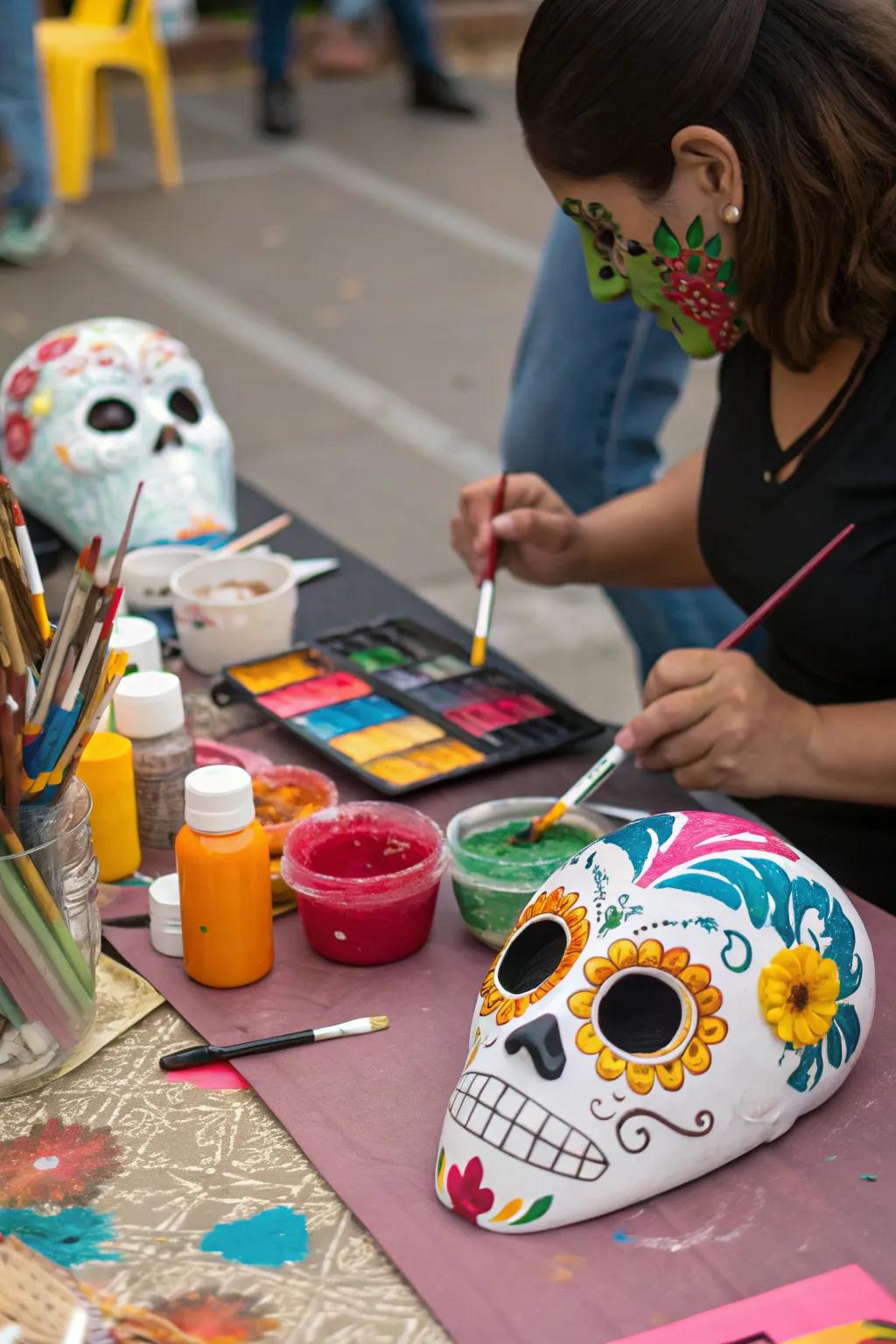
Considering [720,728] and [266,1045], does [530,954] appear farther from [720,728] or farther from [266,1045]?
[720,728]

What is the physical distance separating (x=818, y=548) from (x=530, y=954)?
58 cm

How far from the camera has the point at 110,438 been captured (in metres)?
1.70

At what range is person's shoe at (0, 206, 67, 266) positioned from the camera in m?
4.96

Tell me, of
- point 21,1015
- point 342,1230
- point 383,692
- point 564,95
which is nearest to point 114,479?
point 383,692

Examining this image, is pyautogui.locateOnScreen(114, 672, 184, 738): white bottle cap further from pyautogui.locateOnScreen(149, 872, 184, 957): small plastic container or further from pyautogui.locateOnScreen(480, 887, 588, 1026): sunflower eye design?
pyautogui.locateOnScreen(480, 887, 588, 1026): sunflower eye design

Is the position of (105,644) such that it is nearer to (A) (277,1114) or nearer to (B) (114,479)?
(A) (277,1114)

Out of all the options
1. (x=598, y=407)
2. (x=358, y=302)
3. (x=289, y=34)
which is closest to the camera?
(x=598, y=407)

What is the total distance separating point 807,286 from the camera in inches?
50.5

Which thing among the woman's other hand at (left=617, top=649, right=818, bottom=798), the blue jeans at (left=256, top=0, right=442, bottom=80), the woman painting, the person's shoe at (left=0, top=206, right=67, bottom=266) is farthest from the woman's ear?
the blue jeans at (left=256, top=0, right=442, bottom=80)

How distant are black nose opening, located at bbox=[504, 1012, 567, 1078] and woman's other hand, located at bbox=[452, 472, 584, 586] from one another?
2.56ft

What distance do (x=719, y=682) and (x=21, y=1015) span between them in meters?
0.60

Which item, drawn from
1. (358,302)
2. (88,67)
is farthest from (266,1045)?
(88,67)

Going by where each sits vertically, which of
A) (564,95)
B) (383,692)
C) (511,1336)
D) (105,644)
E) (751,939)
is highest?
(564,95)

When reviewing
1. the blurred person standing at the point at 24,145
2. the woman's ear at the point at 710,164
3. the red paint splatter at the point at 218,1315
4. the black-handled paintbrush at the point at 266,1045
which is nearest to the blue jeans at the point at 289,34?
the blurred person standing at the point at 24,145
